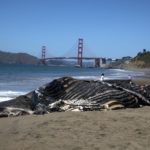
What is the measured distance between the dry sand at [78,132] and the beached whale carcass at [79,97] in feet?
4.10

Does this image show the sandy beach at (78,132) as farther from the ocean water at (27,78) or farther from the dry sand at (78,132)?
the ocean water at (27,78)

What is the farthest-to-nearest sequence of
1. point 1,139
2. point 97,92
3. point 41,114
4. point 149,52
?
1. point 149,52
2. point 97,92
3. point 41,114
4. point 1,139

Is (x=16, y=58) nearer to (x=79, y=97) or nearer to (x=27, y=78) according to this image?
(x=27, y=78)

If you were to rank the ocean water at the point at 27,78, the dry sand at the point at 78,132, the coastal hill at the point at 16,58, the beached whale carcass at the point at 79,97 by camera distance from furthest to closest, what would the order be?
the coastal hill at the point at 16,58 → the ocean water at the point at 27,78 → the beached whale carcass at the point at 79,97 → the dry sand at the point at 78,132

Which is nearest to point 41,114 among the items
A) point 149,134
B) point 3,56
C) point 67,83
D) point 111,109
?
point 111,109

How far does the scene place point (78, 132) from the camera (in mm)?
6203

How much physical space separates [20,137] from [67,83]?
5.13 meters

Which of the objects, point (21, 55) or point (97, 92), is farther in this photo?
point (21, 55)

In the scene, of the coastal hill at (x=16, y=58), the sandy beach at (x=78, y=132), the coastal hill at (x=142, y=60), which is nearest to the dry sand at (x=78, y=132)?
the sandy beach at (x=78, y=132)

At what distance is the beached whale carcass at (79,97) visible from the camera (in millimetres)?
9305

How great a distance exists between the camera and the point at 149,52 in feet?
422

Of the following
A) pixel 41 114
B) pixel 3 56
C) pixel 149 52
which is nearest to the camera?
pixel 41 114

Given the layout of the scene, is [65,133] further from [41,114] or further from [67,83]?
[67,83]

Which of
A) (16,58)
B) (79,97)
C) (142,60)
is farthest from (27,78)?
(16,58)
